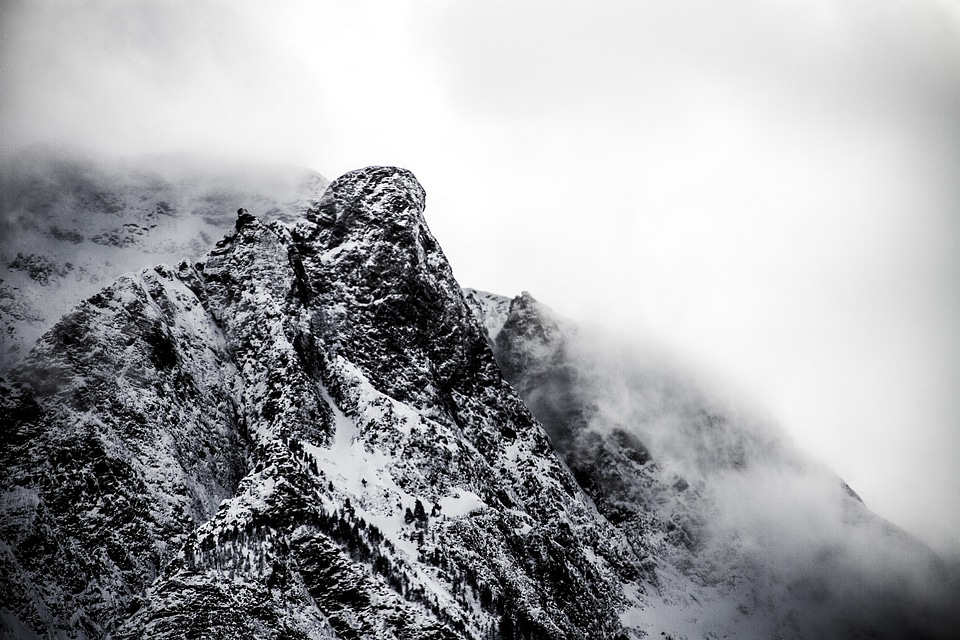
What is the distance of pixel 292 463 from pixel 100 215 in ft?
287

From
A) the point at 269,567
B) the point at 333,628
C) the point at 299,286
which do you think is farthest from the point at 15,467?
the point at 299,286

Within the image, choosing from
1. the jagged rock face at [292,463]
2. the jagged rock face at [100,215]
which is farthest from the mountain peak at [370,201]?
the jagged rock face at [100,215]

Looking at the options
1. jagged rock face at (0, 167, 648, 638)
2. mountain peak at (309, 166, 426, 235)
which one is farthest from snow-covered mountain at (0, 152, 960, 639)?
mountain peak at (309, 166, 426, 235)

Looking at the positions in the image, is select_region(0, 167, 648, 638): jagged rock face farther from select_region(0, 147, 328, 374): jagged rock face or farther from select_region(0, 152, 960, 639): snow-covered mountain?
select_region(0, 147, 328, 374): jagged rock face

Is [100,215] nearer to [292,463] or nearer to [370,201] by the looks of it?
[370,201]

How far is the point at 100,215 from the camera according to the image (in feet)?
535

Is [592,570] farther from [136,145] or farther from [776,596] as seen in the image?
[136,145]

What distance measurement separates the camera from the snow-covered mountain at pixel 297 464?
9319 centimetres

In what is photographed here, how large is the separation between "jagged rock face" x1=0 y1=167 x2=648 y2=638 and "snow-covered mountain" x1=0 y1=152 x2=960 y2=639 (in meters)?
0.33

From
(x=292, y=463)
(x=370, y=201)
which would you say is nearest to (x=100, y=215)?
(x=370, y=201)

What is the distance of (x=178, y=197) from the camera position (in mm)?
177000

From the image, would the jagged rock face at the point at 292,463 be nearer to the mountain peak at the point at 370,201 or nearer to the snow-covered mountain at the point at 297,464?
the snow-covered mountain at the point at 297,464

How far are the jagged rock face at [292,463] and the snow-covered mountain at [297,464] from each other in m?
0.33

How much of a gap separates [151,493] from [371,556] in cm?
2932
